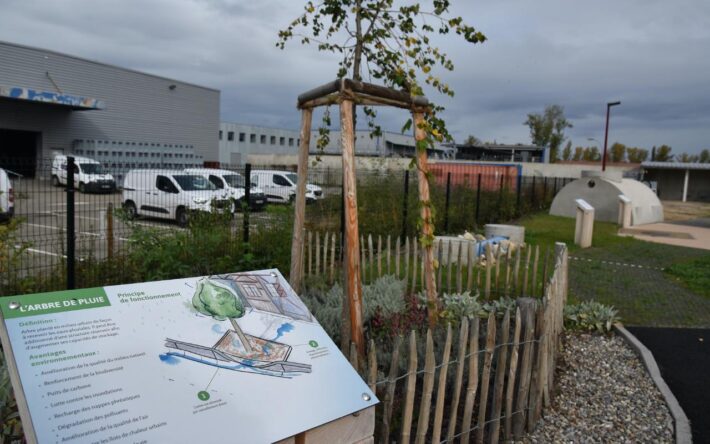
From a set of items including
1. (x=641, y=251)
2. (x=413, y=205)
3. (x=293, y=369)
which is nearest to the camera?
(x=293, y=369)

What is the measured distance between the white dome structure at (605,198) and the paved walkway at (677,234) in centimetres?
102

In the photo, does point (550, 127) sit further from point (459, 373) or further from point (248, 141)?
point (459, 373)

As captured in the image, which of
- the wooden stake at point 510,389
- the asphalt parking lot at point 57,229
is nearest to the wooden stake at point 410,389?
the wooden stake at point 510,389

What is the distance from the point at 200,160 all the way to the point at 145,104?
594cm

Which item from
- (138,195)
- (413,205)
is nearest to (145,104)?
(138,195)

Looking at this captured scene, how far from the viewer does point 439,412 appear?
3209 millimetres

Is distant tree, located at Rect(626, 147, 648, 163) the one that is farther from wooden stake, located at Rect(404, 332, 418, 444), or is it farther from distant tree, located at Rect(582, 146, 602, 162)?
wooden stake, located at Rect(404, 332, 418, 444)

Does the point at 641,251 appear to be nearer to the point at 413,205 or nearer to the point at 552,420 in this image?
the point at 413,205

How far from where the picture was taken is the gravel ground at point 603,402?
3.91 m

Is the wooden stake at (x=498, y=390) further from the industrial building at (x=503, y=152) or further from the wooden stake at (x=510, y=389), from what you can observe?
the industrial building at (x=503, y=152)

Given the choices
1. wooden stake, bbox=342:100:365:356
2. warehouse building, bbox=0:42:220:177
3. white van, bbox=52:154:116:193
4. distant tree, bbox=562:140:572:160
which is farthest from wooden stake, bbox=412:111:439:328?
distant tree, bbox=562:140:572:160

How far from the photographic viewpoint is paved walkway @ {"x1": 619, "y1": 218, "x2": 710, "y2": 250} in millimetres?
15023

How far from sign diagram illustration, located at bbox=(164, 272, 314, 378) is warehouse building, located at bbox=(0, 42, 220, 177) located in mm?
27166

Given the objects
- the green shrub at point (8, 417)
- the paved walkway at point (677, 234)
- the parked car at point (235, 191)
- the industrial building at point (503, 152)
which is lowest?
the paved walkway at point (677, 234)
